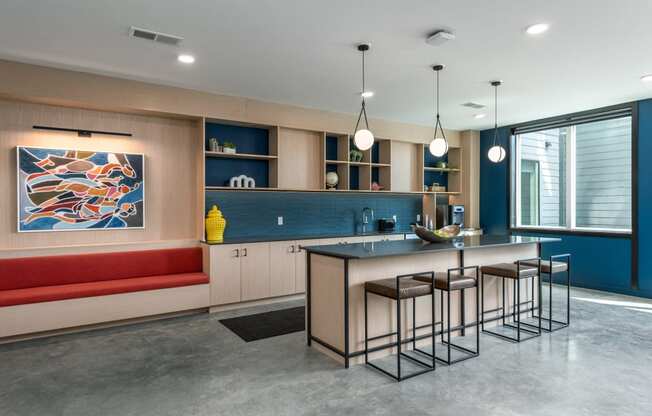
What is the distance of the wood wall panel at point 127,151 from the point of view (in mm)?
4129

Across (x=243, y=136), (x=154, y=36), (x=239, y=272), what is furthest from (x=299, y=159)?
(x=154, y=36)

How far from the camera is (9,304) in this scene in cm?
364

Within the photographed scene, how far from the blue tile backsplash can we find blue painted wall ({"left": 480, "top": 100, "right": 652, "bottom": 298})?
1840 mm

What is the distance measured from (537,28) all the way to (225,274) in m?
3.99

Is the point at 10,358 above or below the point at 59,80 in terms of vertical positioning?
below

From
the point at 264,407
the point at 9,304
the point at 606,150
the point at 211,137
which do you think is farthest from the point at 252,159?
the point at 606,150

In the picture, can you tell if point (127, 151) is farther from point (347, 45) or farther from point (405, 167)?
point (405, 167)

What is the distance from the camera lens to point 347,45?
3.54 metres

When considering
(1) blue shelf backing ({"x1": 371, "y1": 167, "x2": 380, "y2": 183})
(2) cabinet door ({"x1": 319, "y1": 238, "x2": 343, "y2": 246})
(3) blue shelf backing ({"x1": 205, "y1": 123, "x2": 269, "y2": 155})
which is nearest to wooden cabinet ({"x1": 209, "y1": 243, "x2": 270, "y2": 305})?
(2) cabinet door ({"x1": 319, "y1": 238, "x2": 343, "y2": 246})

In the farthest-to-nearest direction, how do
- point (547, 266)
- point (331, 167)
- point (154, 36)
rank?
point (331, 167), point (547, 266), point (154, 36)

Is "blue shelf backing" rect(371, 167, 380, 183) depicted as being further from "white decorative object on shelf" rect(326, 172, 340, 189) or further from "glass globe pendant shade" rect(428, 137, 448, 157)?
"glass globe pendant shade" rect(428, 137, 448, 157)

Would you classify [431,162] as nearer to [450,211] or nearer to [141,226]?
[450,211]

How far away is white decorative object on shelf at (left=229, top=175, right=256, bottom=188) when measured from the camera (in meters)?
5.30

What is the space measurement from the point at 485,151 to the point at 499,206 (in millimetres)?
1053
